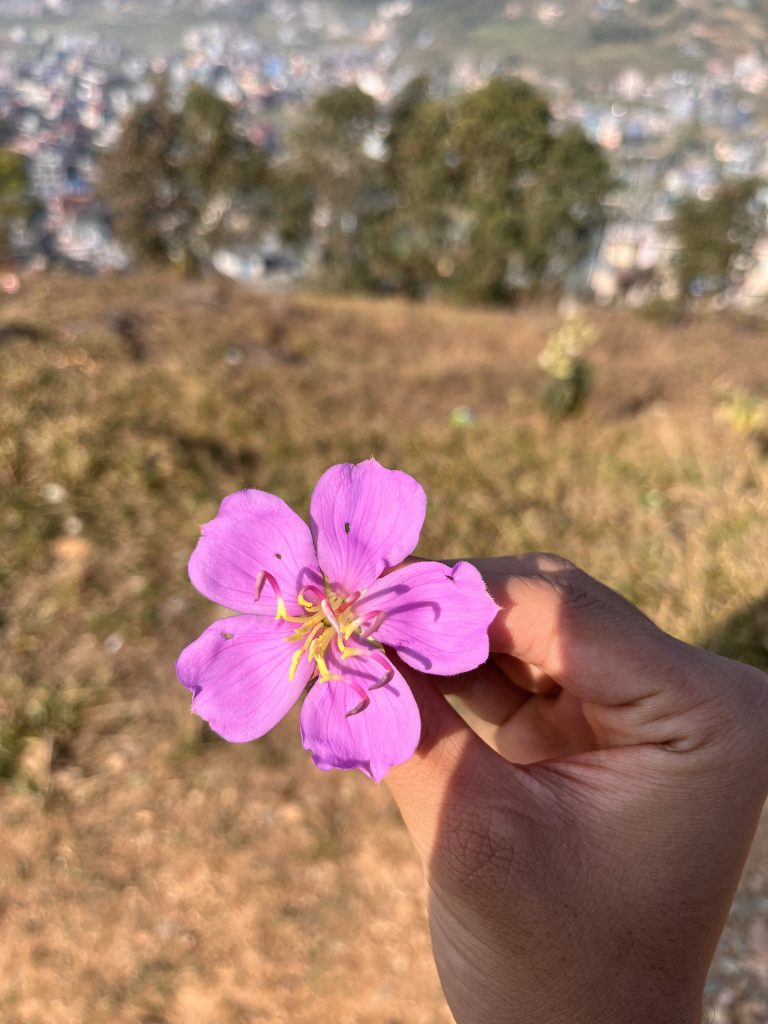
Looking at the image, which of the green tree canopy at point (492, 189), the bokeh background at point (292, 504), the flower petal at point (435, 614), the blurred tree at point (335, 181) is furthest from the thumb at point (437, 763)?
the blurred tree at point (335, 181)

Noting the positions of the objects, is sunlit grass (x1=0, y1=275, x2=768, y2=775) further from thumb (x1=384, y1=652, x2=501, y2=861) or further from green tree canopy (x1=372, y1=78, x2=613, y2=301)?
green tree canopy (x1=372, y1=78, x2=613, y2=301)

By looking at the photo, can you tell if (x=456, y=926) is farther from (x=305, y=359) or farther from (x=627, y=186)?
(x=627, y=186)

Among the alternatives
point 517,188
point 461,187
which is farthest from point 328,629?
point 461,187

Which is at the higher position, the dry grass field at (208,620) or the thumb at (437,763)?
the thumb at (437,763)

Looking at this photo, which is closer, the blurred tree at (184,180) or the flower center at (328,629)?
the flower center at (328,629)

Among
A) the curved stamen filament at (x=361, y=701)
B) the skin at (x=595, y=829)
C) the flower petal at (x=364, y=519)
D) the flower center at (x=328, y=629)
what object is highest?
the flower petal at (x=364, y=519)

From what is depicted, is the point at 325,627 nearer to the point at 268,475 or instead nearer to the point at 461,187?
the point at 268,475

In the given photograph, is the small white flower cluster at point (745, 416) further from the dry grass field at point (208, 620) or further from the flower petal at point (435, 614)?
the flower petal at point (435, 614)

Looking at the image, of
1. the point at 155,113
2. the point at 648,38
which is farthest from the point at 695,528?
the point at 648,38
